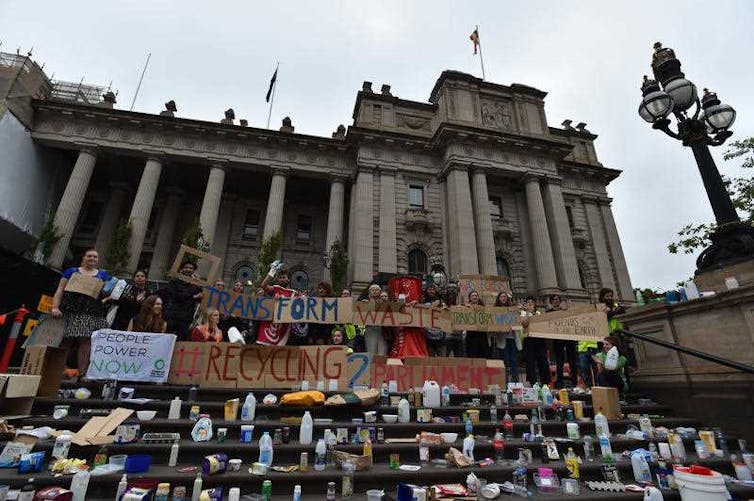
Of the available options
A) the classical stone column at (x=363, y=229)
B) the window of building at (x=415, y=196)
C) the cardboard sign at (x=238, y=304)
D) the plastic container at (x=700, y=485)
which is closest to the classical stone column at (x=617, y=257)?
the window of building at (x=415, y=196)

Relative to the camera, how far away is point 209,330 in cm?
703

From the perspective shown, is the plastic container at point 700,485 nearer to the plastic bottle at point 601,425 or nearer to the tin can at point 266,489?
the plastic bottle at point 601,425

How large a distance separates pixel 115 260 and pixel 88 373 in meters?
17.4

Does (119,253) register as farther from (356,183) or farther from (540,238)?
(540,238)

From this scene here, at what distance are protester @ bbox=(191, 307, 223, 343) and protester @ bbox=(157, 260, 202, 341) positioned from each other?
0.41 metres

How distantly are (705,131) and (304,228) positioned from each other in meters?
25.8

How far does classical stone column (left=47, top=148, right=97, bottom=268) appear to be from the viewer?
20.4m

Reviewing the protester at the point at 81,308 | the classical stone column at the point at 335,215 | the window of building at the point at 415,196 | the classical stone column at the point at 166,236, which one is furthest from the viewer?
the classical stone column at the point at 166,236

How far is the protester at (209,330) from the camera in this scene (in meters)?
6.65

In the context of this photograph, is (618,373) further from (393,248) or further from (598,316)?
(393,248)

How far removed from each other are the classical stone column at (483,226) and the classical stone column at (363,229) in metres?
6.78

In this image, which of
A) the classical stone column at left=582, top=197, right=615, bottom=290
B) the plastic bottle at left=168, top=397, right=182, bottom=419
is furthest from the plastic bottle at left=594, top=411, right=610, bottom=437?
the classical stone column at left=582, top=197, right=615, bottom=290

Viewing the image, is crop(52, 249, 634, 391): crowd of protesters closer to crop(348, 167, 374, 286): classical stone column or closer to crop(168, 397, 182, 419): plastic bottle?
crop(168, 397, 182, 419): plastic bottle

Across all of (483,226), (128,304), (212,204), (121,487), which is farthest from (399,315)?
(212,204)
